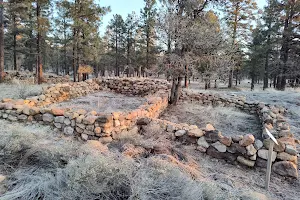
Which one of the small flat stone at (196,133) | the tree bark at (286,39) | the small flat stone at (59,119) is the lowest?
the small flat stone at (196,133)

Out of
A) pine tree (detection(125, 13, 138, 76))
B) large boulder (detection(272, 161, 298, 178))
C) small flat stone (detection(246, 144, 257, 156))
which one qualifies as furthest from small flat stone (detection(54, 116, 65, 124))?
pine tree (detection(125, 13, 138, 76))

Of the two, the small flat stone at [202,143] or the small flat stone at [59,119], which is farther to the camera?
the small flat stone at [59,119]

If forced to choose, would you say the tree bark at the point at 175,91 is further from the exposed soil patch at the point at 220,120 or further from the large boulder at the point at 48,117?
the large boulder at the point at 48,117

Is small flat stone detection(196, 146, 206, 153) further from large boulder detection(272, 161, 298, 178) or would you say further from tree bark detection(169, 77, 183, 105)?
tree bark detection(169, 77, 183, 105)

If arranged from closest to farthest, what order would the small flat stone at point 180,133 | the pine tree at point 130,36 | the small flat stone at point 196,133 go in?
the small flat stone at point 196,133 < the small flat stone at point 180,133 < the pine tree at point 130,36

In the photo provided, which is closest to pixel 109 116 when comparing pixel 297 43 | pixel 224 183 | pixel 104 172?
pixel 104 172

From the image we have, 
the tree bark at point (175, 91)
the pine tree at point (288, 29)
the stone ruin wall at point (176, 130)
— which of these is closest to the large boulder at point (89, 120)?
the stone ruin wall at point (176, 130)

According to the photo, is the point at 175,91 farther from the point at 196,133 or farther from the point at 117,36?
the point at 117,36

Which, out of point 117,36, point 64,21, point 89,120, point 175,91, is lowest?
point 89,120

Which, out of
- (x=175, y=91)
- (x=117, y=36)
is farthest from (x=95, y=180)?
(x=117, y=36)

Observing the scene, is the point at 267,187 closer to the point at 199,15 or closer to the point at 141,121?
the point at 141,121

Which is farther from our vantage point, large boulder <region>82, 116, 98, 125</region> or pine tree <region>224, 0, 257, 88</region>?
pine tree <region>224, 0, 257, 88</region>

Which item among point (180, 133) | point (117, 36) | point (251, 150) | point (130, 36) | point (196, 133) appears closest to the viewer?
point (251, 150)

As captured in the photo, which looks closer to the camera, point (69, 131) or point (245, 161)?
point (245, 161)
